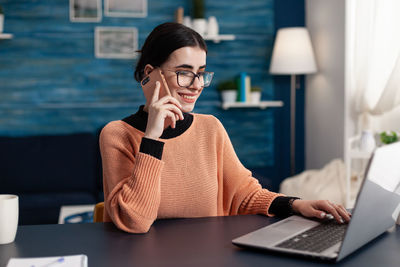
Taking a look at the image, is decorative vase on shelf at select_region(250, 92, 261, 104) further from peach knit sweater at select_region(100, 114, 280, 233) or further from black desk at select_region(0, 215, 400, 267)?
black desk at select_region(0, 215, 400, 267)

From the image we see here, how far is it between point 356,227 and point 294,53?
314 cm

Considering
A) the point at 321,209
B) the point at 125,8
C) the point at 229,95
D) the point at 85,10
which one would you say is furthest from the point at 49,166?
the point at 321,209

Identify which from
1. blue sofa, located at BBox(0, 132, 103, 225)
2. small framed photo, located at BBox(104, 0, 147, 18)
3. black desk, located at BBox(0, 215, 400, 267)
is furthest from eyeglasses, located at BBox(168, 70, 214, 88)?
small framed photo, located at BBox(104, 0, 147, 18)

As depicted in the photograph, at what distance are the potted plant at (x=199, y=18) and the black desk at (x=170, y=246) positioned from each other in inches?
114

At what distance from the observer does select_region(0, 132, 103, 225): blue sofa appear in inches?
142

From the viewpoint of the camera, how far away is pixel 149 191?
4.07ft

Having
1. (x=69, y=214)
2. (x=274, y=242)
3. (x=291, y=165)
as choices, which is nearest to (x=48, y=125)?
(x=69, y=214)

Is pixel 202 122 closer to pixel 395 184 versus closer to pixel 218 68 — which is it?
pixel 395 184

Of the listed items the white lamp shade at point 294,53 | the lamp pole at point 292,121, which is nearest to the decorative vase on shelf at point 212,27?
the white lamp shade at point 294,53

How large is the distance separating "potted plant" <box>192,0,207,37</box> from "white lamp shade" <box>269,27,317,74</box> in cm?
63

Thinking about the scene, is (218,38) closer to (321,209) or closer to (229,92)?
(229,92)

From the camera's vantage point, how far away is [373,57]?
325 centimetres

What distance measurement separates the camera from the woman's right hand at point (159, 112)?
1.27 metres

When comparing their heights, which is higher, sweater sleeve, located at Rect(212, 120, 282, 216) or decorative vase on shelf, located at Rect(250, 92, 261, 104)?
decorative vase on shelf, located at Rect(250, 92, 261, 104)
